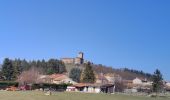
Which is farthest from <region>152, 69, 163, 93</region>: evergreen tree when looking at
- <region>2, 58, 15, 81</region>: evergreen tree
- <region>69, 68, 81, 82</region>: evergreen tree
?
<region>2, 58, 15, 81</region>: evergreen tree

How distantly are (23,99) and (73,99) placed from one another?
8.63m

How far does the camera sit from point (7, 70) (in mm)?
137125

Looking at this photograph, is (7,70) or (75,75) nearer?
(7,70)

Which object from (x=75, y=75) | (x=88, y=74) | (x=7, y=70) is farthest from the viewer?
(x=75, y=75)

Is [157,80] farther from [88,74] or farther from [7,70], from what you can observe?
[7,70]

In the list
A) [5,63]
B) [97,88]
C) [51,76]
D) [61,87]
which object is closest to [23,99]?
[61,87]

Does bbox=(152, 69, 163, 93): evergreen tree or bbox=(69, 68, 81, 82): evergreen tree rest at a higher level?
bbox=(69, 68, 81, 82): evergreen tree

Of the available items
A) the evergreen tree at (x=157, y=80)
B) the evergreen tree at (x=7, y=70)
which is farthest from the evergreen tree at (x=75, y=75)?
the evergreen tree at (x=7, y=70)

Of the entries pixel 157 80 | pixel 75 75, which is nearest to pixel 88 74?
pixel 157 80

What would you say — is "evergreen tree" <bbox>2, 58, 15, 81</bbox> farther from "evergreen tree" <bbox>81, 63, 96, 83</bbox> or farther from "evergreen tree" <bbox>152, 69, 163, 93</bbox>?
"evergreen tree" <bbox>152, 69, 163, 93</bbox>

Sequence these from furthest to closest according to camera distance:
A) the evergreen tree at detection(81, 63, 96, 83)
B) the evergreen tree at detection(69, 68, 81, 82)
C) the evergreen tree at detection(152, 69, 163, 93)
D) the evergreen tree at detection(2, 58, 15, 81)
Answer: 1. the evergreen tree at detection(69, 68, 81, 82)
2. the evergreen tree at detection(152, 69, 163, 93)
3. the evergreen tree at detection(81, 63, 96, 83)
4. the evergreen tree at detection(2, 58, 15, 81)

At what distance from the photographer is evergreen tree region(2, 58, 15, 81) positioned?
449 ft

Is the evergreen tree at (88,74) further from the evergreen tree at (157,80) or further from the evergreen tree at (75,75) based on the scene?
the evergreen tree at (75,75)

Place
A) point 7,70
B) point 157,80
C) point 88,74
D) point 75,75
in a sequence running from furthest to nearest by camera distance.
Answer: point 75,75, point 157,80, point 88,74, point 7,70
